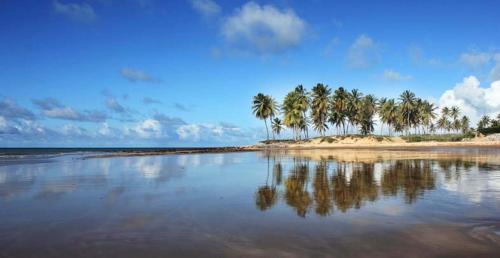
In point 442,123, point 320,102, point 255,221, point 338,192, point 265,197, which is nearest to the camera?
point 255,221

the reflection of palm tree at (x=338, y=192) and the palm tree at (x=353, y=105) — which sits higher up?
the palm tree at (x=353, y=105)

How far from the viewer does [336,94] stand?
10725cm

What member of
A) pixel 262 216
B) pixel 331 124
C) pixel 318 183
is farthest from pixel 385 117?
pixel 262 216

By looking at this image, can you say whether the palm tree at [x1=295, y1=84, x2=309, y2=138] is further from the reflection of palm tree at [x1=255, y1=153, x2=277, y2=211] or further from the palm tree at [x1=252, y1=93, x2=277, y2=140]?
the reflection of palm tree at [x1=255, y1=153, x2=277, y2=211]

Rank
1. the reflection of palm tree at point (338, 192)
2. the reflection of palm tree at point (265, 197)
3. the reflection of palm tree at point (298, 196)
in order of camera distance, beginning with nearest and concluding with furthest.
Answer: the reflection of palm tree at point (298, 196), the reflection of palm tree at point (338, 192), the reflection of palm tree at point (265, 197)

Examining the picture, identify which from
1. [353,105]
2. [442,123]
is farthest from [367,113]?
[442,123]

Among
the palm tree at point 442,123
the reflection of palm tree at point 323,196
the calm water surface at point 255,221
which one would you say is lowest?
the calm water surface at point 255,221

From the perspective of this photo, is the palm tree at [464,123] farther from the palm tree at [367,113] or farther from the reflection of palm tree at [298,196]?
the reflection of palm tree at [298,196]

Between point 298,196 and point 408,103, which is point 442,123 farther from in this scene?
point 298,196

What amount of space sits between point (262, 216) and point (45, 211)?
6.55 metres

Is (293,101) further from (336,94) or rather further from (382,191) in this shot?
(382,191)

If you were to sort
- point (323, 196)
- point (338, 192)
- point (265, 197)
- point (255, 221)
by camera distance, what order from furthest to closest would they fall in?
point (338, 192)
point (265, 197)
point (323, 196)
point (255, 221)

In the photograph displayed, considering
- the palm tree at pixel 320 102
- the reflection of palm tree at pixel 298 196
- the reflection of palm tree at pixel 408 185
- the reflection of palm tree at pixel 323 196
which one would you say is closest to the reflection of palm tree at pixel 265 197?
the reflection of palm tree at pixel 298 196

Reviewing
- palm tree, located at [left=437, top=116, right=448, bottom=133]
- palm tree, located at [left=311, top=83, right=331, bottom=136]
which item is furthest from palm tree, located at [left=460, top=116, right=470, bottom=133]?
palm tree, located at [left=311, top=83, right=331, bottom=136]
